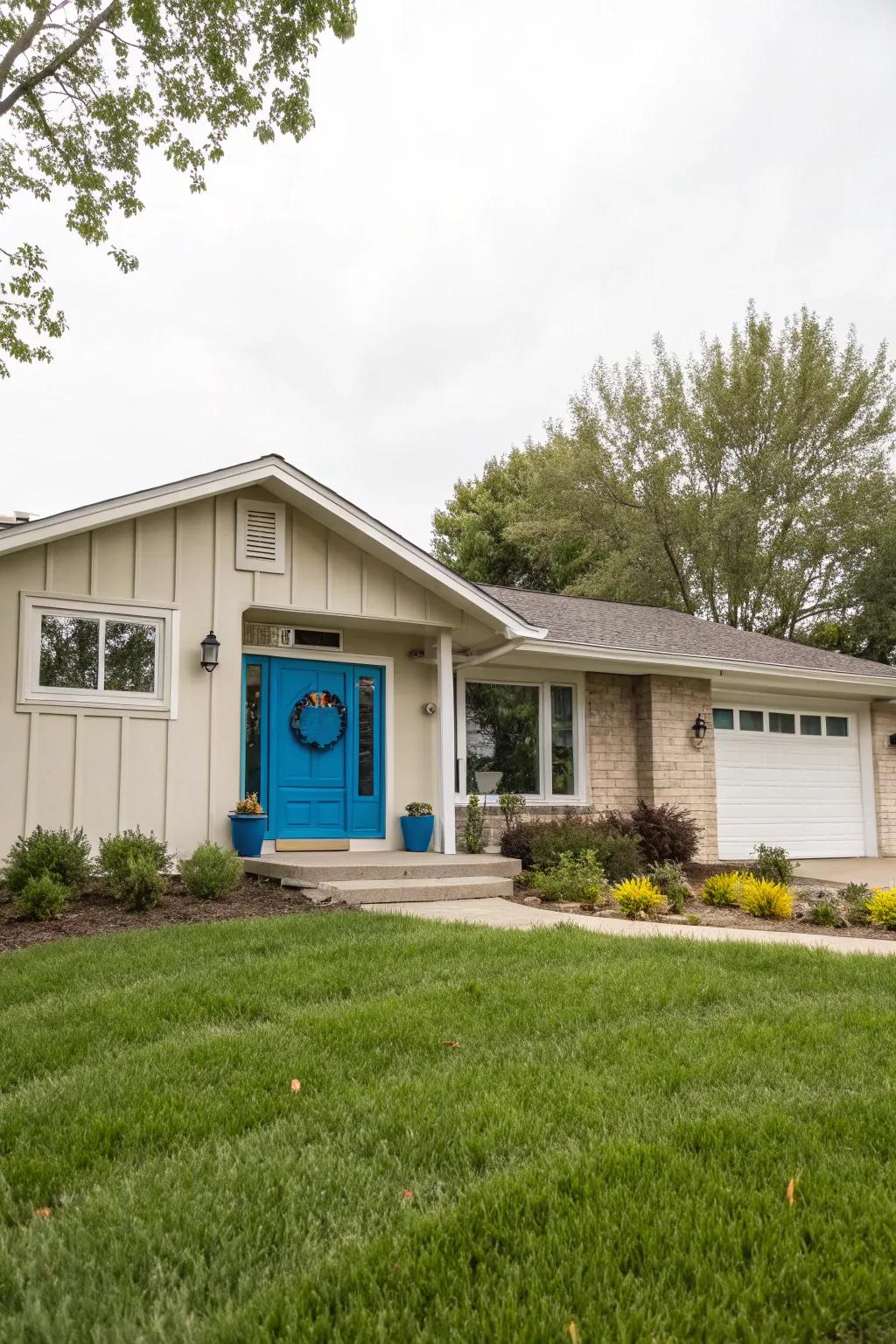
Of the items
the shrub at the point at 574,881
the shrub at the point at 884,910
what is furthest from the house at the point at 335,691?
the shrub at the point at 884,910

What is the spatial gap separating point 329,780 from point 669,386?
74.0ft

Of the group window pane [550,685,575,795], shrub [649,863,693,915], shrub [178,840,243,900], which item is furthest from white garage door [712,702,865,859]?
shrub [178,840,243,900]

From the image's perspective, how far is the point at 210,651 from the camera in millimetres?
9945

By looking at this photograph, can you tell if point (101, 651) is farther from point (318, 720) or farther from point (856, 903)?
point (856, 903)

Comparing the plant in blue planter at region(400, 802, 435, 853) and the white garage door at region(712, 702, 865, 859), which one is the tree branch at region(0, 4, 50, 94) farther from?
the white garage door at region(712, 702, 865, 859)

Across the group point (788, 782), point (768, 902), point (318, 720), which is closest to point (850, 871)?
point (788, 782)

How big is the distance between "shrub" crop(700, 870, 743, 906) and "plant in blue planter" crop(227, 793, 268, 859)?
4.60m

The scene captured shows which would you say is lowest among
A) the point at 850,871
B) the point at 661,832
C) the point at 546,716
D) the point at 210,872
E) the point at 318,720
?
the point at 850,871

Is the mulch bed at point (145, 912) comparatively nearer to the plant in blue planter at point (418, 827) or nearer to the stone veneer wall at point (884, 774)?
the plant in blue planter at point (418, 827)

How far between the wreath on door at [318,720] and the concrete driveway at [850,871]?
21.2ft

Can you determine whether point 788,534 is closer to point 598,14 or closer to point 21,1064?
point 598,14

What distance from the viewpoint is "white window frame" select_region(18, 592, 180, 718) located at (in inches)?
360

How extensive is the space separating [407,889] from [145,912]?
7.81 ft

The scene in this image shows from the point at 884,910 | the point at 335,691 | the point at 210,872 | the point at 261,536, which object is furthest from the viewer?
the point at 335,691
